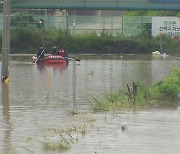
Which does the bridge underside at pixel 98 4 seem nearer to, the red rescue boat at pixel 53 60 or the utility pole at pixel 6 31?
the red rescue boat at pixel 53 60

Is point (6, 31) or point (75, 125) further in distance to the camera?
point (6, 31)

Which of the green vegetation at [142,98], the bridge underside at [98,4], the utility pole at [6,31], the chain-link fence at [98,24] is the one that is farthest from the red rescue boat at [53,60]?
the chain-link fence at [98,24]

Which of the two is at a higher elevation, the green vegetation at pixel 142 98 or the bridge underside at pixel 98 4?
the bridge underside at pixel 98 4

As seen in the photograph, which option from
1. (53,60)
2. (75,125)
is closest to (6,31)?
(75,125)

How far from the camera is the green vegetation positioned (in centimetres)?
2311

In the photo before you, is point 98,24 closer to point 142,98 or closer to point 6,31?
point 6,31

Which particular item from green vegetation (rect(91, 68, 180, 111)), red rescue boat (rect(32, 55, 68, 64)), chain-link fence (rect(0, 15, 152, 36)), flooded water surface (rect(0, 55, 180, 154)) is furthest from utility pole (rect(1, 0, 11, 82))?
chain-link fence (rect(0, 15, 152, 36))

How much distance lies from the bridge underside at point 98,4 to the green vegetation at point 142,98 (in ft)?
172

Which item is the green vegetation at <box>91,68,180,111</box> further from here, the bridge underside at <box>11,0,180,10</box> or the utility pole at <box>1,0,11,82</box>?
the bridge underside at <box>11,0,180,10</box>

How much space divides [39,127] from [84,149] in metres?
3.40

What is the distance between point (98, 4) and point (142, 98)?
5519 cm

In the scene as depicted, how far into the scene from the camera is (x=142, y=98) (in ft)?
79.3

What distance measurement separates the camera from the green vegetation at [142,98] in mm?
23109

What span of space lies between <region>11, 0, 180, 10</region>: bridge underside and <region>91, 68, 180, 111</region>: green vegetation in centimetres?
5236
